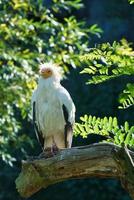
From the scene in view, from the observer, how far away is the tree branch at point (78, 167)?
3422 mm

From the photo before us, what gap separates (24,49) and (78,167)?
4.42 m

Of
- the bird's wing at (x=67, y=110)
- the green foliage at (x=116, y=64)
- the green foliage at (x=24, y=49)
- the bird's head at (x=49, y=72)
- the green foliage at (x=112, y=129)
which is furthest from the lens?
the green foliage at (x=24, y=49)

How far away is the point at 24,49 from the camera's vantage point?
316 inches

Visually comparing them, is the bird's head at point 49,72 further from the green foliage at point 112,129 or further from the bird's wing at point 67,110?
the green foliage at point 112,129

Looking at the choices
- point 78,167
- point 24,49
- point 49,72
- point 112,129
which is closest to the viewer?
point 112,129

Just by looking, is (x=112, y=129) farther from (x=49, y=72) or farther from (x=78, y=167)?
(x=49, y=72)

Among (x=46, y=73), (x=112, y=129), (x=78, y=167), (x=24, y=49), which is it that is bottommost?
(x=78, y=167)

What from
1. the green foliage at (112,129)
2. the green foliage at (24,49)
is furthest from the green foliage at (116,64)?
the green foliage at (24,49)

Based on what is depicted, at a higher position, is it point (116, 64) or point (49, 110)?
point (116, 64)

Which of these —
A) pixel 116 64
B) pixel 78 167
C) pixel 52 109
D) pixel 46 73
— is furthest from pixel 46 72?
pixel 116 64

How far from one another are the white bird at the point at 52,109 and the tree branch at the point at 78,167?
46.7 inches

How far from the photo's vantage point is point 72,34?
7.73 meters

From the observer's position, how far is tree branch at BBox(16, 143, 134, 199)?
135 inches

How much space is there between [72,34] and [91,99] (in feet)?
12.2
